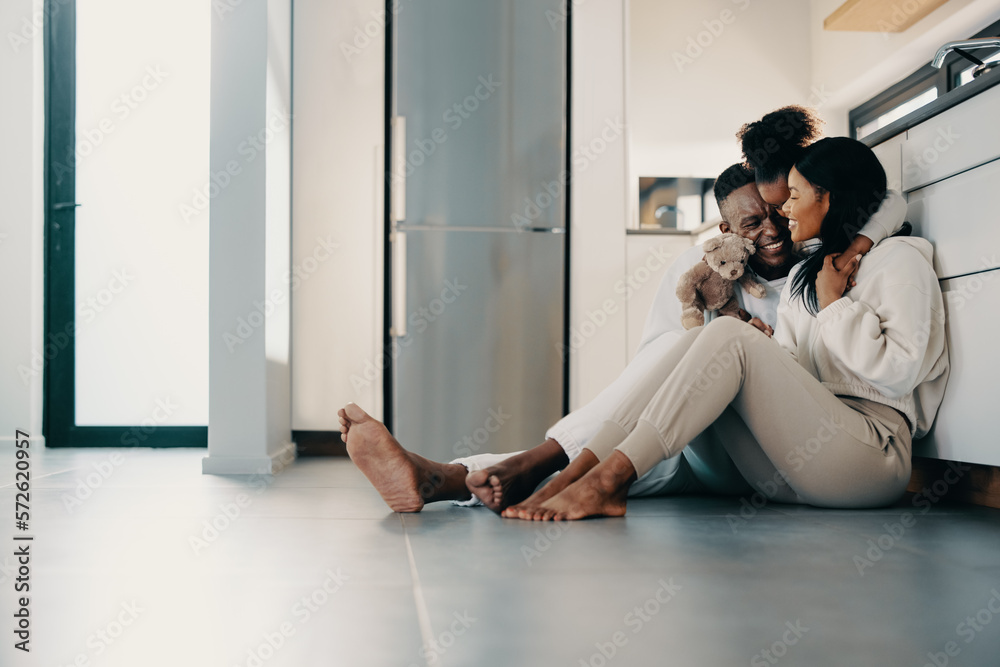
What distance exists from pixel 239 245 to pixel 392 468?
1347mm

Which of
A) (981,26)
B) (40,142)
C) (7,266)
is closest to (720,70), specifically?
(981,26)

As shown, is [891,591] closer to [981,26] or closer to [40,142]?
[981,26]

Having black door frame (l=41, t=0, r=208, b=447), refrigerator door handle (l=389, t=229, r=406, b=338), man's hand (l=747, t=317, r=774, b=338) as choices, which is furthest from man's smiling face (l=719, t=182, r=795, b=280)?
black door frame (l=41, t=0, r=208, b=447)

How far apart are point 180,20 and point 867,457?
3778 mm

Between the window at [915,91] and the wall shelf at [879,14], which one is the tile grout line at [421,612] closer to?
the window at [915,91]

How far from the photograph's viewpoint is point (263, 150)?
2.69 metres

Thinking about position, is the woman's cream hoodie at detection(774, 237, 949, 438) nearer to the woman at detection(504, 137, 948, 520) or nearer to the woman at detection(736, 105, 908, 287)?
the woman at detection(504, 137, 948, 520)

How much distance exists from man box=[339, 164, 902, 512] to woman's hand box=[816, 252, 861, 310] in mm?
95

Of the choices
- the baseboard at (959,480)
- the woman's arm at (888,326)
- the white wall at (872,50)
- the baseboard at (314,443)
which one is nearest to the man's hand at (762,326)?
the woman's arm at (888,326)

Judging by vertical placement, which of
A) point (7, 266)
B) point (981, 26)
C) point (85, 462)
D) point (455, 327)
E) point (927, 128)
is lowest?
point (85, 462)

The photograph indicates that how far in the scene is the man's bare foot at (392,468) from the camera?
5.34 feet

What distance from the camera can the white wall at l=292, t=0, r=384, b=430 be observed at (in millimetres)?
3240

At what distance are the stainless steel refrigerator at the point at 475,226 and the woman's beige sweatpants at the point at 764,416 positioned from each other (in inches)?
→ 59.8

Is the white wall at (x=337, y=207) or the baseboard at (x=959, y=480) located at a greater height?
the white wall at (x=337, y=207)
